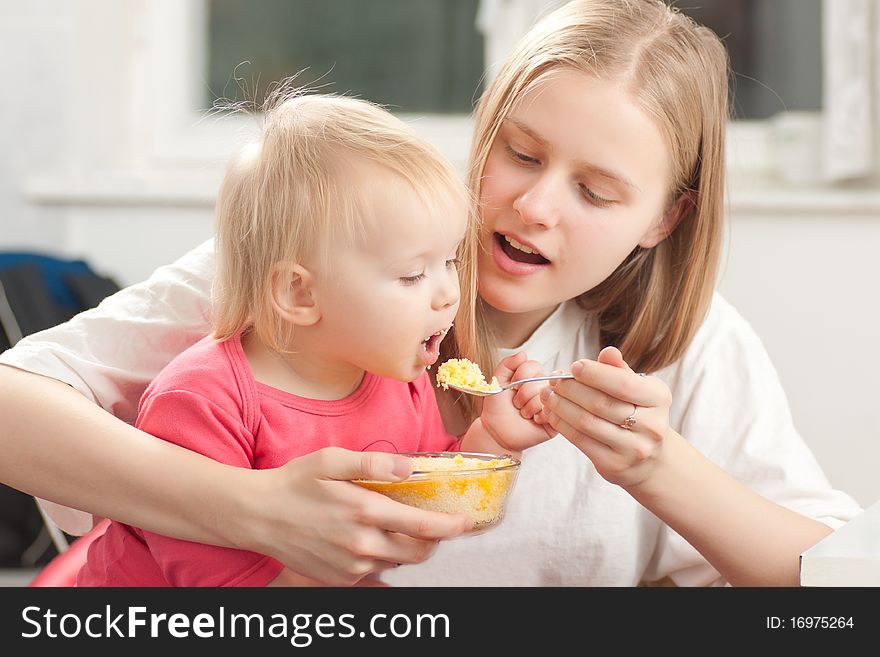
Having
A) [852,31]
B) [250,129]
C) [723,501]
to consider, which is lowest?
[723,501]

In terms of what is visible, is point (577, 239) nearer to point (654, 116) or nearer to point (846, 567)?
point (654, 116)

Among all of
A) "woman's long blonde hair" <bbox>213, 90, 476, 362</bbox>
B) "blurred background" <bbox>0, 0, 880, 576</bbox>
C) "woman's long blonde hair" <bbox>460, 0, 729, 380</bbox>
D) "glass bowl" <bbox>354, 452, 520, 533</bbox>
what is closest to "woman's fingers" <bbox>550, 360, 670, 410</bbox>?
"glass bowl" <bbox>354, 452, 520, 533</bbox>

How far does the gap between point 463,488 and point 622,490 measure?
0.54 metres

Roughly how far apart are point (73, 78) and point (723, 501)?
1.97m

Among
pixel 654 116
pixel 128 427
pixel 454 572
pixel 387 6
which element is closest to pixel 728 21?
pixel 387 6

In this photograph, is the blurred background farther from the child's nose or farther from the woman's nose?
the child's nose

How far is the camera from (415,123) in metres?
2.61

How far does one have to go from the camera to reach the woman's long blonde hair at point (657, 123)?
3.83ft

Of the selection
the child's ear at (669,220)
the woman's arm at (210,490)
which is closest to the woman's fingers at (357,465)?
the woman's arm at (210,490)

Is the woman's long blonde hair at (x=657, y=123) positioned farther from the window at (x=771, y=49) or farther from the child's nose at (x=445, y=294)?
the window at (x=771, y=49)

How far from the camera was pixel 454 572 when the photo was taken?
4.44ft

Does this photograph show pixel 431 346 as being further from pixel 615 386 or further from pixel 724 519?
pixel 724 519

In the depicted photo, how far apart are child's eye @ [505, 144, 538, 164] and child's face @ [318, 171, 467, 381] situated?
0.63ft
